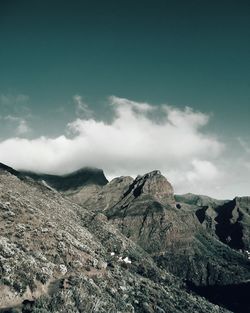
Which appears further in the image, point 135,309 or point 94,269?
point 94,269

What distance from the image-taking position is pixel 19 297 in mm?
124562

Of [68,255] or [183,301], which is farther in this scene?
[183,301]

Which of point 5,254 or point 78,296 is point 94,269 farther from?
point 5,254

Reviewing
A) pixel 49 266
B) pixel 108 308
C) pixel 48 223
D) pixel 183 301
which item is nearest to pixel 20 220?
pixel 48 223

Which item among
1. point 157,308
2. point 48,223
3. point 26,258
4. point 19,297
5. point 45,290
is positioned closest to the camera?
point 19,297

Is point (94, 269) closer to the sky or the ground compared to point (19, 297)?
closer to the sky

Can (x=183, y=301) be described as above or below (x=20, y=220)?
below

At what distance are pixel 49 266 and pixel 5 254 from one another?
1756 centimetres

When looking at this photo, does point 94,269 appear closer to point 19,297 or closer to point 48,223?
point 48,223

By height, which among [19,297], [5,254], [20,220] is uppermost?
[20,220]

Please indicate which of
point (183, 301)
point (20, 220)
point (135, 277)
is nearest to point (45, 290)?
point (20, 220)

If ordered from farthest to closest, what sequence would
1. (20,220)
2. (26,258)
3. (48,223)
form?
(48,223) → (20,220) → (26,258)

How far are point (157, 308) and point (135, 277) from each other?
30.7 m

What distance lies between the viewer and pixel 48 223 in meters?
187
